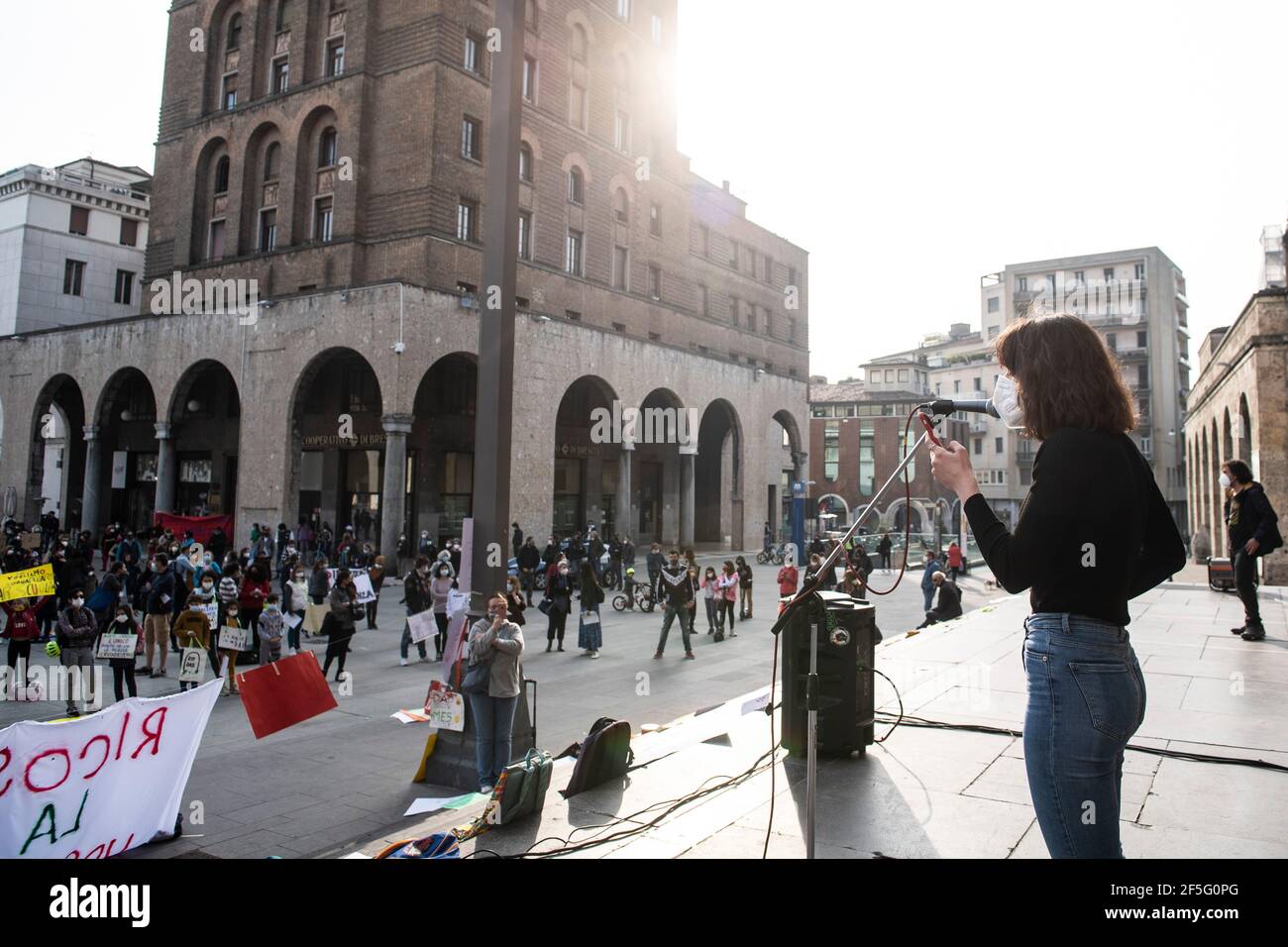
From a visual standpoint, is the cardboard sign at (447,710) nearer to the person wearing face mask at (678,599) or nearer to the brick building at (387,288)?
the person wearing face mask at (678,599)

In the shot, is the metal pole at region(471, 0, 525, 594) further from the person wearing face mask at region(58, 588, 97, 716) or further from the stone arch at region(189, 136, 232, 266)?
the stone arch at region(189, 136, 232, 266)

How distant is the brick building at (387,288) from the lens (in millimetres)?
29359

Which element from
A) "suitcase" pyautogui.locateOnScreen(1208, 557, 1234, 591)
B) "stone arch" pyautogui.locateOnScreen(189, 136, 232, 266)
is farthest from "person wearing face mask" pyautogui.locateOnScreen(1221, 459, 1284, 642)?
"stone arch" pyautogui.locateOnScreen(189, 136, 232, 266)

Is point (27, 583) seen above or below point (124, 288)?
A: below

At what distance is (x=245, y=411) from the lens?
2986 centimetres

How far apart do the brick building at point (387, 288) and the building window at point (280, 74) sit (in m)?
0.28

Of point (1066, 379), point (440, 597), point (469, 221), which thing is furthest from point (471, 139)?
point (1066, 379)

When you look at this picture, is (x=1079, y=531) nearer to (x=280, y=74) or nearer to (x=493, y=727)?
(x=493, y=727)

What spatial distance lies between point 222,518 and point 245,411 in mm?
4118

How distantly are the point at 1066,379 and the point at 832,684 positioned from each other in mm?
3905

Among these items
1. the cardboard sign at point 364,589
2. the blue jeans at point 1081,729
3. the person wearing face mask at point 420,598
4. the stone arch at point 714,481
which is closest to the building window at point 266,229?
the cardboard sign at point 364,589

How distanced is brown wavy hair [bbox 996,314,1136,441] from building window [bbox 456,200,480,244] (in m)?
32.3

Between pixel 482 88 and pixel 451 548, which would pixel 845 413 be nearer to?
pixel 482 88

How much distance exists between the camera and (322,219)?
33.7 meters
